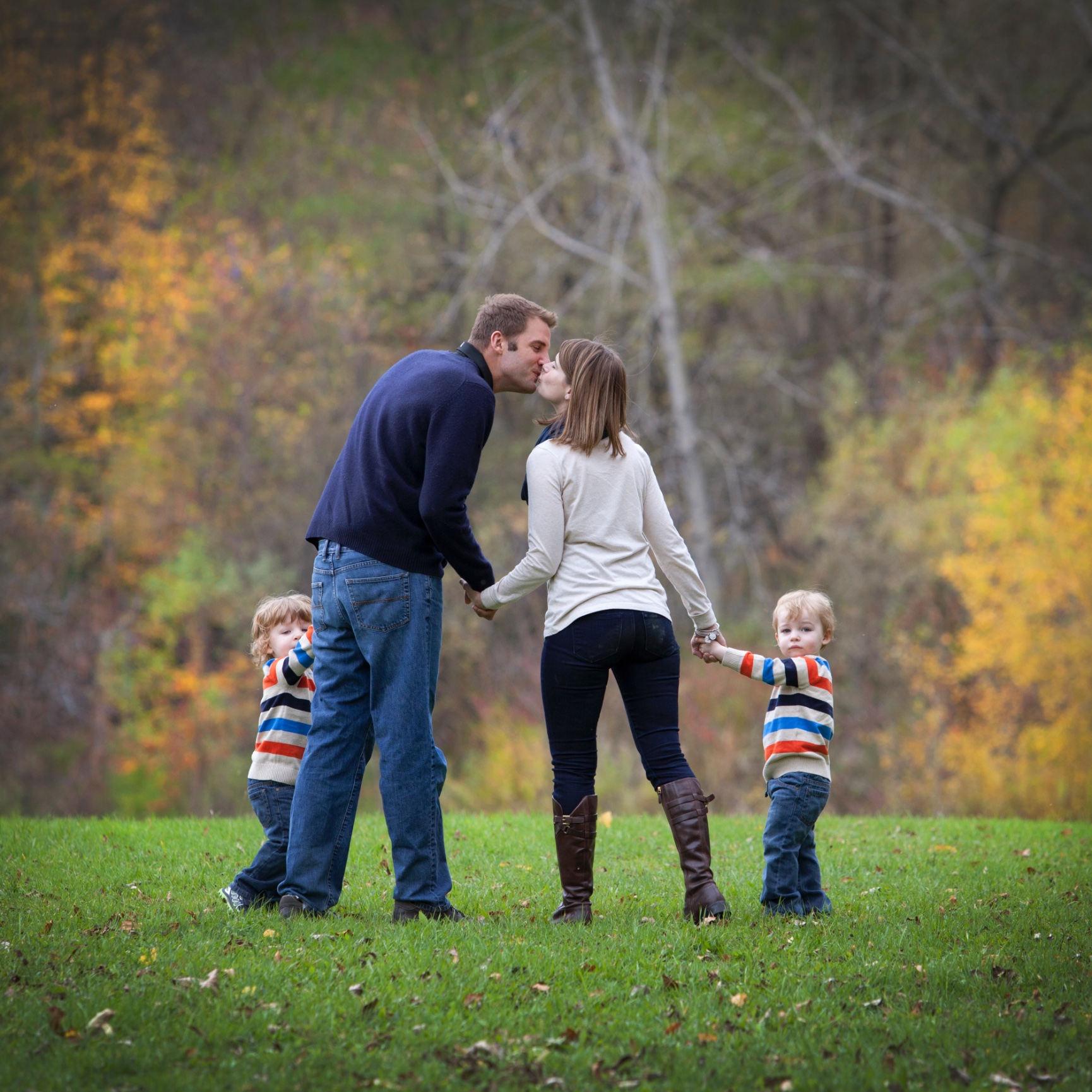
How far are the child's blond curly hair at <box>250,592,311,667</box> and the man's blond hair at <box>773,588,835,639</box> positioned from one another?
6.36ft

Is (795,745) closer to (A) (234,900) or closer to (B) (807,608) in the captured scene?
(B) (807,608)

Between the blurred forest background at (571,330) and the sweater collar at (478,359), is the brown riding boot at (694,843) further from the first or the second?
the blurred forest background at (571,330)

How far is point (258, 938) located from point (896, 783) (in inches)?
521

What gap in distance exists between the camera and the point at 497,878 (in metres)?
5.54

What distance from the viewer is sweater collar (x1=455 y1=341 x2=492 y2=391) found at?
4.46 meters

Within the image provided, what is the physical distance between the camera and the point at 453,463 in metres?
4.20

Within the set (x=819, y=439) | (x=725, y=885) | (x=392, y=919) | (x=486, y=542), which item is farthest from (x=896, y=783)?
(x=392, y=919)

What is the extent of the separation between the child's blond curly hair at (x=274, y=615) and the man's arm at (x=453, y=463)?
997 mm

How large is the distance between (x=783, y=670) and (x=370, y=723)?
1.56 metres

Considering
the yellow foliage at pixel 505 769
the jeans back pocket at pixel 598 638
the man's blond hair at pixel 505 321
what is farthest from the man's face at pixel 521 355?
the yellow foliage at pixel 505 769

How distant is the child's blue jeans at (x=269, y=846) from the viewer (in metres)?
4.60

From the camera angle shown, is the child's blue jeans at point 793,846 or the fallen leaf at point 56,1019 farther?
the child's blue jeans at point 793,846

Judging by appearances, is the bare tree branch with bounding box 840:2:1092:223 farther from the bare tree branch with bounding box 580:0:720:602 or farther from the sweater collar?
Answer: the sweater collar

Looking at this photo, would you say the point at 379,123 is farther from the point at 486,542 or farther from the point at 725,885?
the point at 725,885
